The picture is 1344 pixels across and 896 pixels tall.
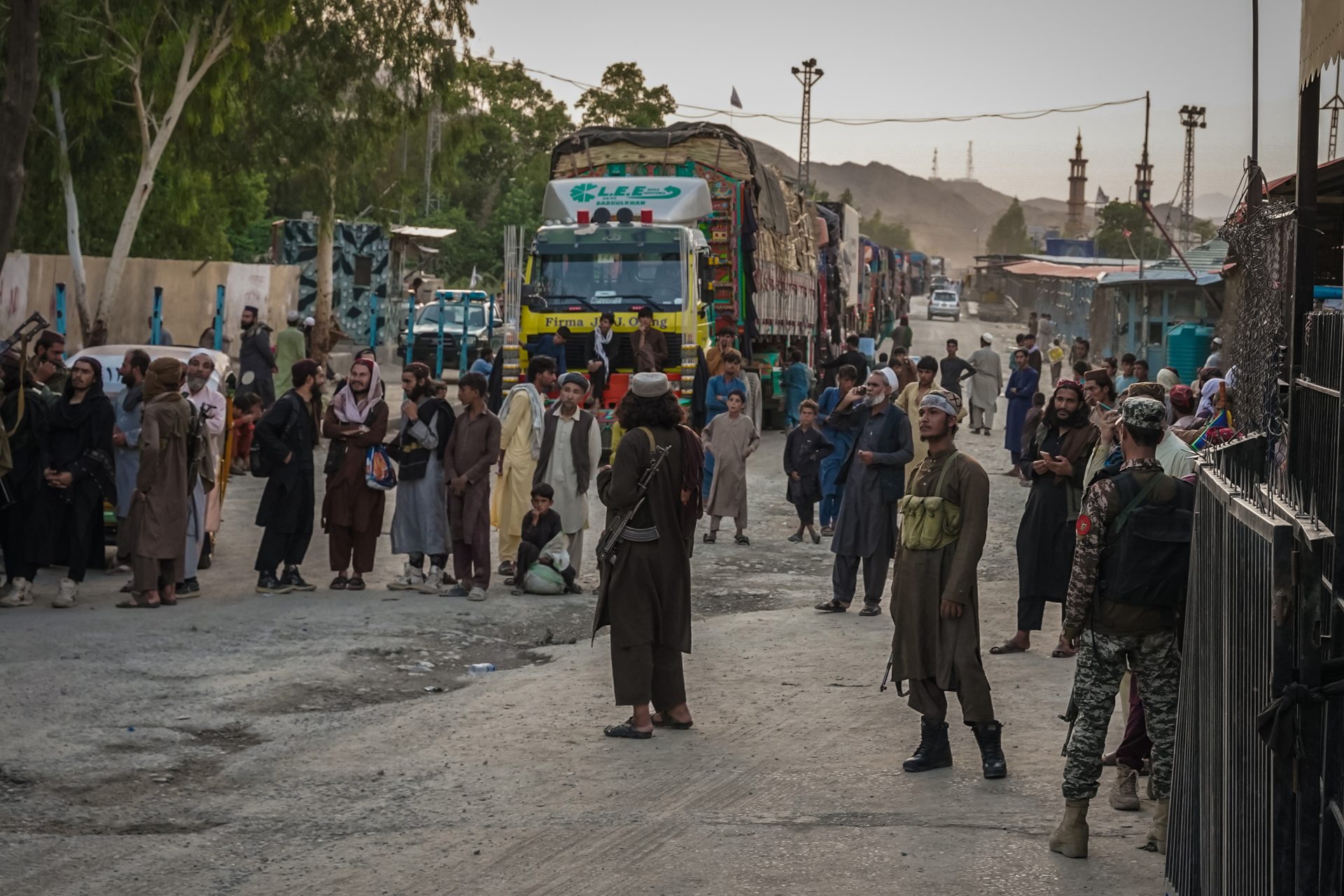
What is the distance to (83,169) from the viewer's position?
2505 centimetres

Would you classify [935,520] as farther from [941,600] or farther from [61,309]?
[61,309]

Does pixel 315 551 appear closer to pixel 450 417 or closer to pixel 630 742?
pixel 450 417

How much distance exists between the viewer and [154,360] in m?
12.3

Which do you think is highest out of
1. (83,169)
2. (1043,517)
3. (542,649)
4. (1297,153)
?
(83,169)

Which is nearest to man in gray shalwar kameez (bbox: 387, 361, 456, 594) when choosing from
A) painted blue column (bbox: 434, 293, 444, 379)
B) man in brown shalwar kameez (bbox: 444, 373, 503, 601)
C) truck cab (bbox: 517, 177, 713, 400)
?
man in brown shalwar kameez (bbox: 444, 373, 503, 601)

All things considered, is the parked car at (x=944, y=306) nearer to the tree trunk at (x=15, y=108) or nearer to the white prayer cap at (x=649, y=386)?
the tree trunk at (x=15, y=108)

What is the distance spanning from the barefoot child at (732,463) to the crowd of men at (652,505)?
3 cm

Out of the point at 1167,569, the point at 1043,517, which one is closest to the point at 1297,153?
the point at 1167,569

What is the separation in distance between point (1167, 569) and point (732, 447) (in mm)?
8864

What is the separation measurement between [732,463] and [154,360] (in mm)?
4899

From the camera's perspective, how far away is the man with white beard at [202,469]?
11211mm

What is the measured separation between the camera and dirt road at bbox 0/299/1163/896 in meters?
5.77

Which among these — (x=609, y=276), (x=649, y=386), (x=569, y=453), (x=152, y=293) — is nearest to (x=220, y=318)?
(x=152, y=293)

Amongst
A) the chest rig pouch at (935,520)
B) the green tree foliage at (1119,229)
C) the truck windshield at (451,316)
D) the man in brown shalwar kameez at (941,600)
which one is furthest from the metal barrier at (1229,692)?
the green tree foliage at (1119,229)
